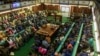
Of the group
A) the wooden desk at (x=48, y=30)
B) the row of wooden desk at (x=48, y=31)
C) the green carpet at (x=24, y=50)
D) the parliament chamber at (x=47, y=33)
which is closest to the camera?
the parliament chamber at (x=47, y=33)

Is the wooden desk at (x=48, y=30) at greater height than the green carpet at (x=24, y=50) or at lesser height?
greater

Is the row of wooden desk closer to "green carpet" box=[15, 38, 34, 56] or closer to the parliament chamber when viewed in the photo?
the parliament chamber

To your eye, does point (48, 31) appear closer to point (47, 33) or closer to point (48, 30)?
point (48, 30)

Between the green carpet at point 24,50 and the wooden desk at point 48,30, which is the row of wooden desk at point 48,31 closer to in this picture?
the wooden desk at point 48,30

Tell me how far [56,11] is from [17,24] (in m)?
8.66

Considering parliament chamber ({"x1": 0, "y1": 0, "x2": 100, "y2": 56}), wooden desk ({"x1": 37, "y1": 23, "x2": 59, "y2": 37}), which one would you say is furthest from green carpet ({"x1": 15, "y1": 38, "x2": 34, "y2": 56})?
wooden desk ({"x1": 37, "y1": 23, "x2": 59, "y2": 37})

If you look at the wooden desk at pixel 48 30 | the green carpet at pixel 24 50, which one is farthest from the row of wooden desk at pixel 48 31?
the green carpet at pixel 24 50

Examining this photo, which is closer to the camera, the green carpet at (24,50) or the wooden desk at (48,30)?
the green carpet at (24,50)

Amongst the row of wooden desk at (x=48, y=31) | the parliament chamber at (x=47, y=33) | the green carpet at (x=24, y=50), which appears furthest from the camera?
the row of wooden desk at (x=48, y=31)

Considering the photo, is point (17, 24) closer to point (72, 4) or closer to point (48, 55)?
point (48, 55)

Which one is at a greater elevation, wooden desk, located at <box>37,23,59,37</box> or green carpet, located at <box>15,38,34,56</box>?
wooden desk, located at <box>37,23,59,37</box>

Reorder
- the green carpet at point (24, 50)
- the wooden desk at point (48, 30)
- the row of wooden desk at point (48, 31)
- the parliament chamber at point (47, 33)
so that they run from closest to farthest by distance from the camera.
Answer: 1. the parliament chamber at point (47, 33)
2. the green carpet at point (24, 50)
3. the row of wooden desk at point (48, 31)
4. the wooden desk at point (48, 30)

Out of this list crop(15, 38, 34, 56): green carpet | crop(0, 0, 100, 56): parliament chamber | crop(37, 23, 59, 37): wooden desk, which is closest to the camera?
crop(0, 0, 100, 56): parliament chamber

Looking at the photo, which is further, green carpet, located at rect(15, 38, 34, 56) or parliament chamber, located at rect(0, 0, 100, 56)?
green carpet, located at rect(15, 38, 34, 56)
